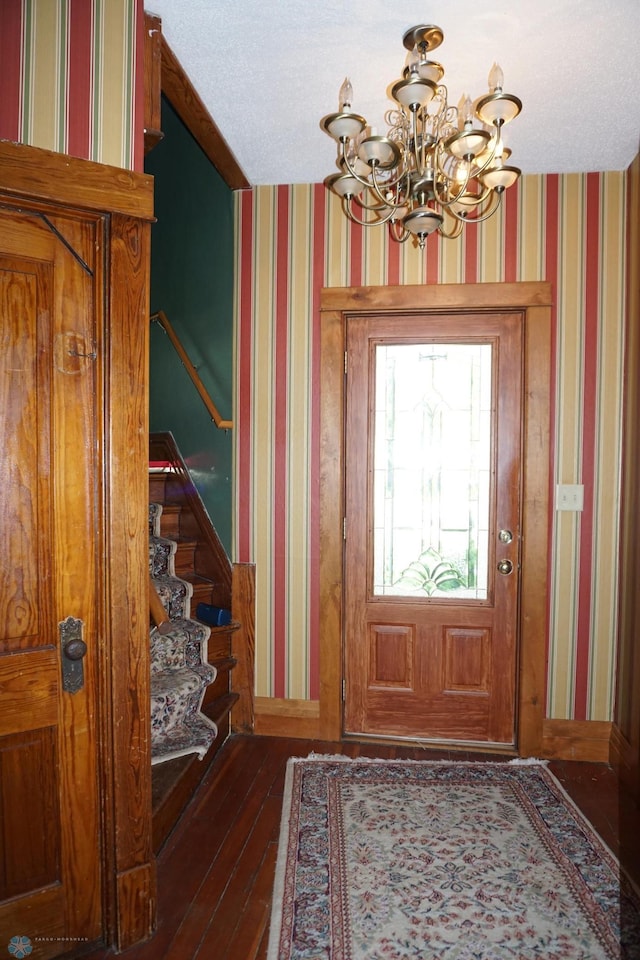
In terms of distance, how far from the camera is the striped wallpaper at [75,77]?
65.6 inches

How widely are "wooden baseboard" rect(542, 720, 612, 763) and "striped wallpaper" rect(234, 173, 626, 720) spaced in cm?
5

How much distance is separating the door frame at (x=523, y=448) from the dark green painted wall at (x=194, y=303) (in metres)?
0.57

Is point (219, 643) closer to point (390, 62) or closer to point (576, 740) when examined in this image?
point (576, 740)

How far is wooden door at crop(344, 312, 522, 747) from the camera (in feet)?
10.1

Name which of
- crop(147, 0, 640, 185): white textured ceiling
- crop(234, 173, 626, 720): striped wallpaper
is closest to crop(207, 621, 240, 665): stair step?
crop(234, 173, 626, 720): striped wallpaper

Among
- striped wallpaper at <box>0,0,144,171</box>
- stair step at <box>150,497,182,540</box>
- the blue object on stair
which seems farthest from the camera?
stair step at <box>150,497,182,540</box>

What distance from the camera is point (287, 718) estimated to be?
10.5 feet

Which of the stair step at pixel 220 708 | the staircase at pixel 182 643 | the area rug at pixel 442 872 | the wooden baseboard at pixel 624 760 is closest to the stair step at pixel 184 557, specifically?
the staircase at pixel 182 643

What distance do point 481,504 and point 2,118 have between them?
2.52 meters

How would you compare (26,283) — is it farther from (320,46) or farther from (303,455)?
(303,455)

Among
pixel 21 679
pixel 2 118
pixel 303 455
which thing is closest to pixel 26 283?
pixel 2 118

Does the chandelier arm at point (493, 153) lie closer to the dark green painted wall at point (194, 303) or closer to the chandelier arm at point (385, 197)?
the chandelier arm at point (385, 197)

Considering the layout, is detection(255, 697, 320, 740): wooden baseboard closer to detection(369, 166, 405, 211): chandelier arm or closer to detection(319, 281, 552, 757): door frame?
detection(319, 281, 552, 757): door frame

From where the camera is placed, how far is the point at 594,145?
2.72 metres
